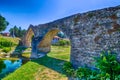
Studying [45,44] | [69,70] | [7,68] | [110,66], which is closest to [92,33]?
[110,66]

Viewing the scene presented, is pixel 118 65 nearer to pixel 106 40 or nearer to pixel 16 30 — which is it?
pixel 106 40

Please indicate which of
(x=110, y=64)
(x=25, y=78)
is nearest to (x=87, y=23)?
(x=110, y=64)

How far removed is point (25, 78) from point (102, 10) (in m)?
8.29

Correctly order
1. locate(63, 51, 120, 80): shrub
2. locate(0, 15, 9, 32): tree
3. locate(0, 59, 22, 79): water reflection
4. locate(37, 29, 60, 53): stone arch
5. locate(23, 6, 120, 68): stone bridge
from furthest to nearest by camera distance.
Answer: locate(0, 15, 9, 32): tree → locate(37, 29, 60, 53): stone arch → locate(0, 59, 22, 79): water reflection → locate(23, 6, 120, 68): stone bridge → locate(63, 51, 120, 80): shrub

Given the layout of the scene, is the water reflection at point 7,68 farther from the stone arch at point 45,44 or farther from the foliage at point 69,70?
the foliage at point 69,70

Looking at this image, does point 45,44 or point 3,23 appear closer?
point 45,44

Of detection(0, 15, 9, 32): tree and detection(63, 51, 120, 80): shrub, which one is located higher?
detection(0, 15, 9, 32): tree

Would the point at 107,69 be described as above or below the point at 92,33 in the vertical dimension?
below

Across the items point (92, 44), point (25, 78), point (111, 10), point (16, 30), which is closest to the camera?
point (111, 10)

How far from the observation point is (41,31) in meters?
26.2

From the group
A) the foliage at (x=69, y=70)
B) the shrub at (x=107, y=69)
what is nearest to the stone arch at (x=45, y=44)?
the foliage at (x=69, y=70)

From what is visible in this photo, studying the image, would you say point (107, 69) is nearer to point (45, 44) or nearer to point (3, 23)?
point (45, 44)

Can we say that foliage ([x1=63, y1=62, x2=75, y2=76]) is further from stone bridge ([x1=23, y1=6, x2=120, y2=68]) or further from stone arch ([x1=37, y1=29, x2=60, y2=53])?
stone arch ([x1=37, y1=29, x2=60, y2=53])

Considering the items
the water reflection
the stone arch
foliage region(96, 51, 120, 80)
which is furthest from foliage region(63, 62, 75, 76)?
the stone arch
